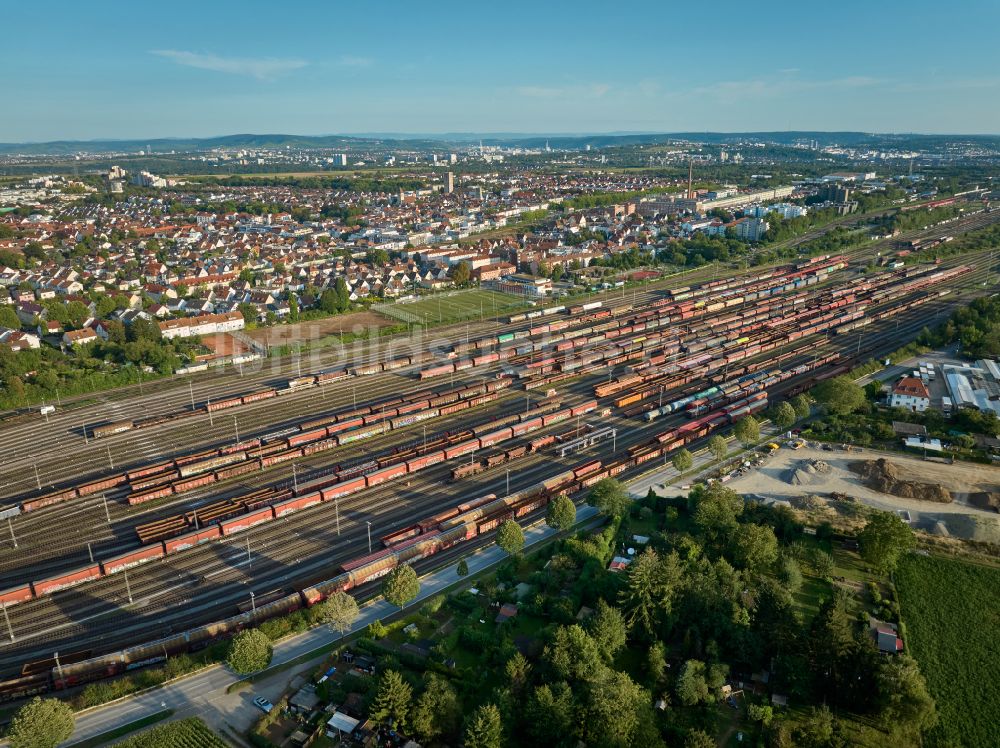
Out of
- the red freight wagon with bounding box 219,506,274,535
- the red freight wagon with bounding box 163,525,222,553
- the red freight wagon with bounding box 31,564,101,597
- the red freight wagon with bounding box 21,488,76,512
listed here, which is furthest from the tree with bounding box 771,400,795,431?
the red freight wagon with bounding box 21,488,76,512

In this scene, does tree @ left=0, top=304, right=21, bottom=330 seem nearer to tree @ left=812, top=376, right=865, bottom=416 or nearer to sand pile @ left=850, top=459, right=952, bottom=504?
tree @ left=812, top=376, right=865, bottom=416

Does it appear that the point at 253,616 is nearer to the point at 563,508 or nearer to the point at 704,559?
the point at 563,508

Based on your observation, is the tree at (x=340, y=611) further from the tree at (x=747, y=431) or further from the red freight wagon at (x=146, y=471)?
the tree at (x=747, y=431)

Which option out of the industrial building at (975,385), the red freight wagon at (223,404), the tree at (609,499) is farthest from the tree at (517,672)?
the industrial building at (975,385)

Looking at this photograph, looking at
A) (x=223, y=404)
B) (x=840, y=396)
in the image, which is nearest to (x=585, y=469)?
(x=840, y=396)

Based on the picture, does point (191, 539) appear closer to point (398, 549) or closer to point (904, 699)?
point (398, 549)

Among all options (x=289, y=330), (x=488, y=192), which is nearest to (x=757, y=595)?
(x=289, y=330)
